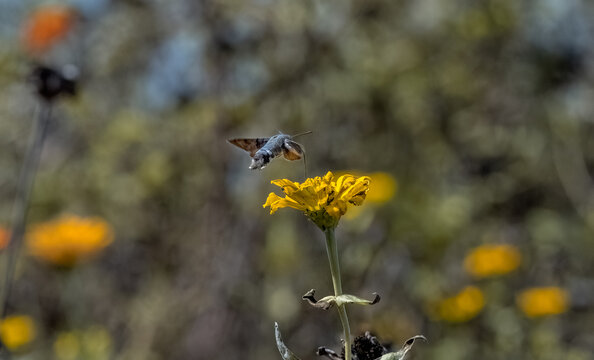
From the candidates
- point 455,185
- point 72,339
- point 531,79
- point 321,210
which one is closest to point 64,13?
point 72,339

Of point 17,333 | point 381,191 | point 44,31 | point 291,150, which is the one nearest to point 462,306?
point 381,191

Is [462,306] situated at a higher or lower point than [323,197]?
lower

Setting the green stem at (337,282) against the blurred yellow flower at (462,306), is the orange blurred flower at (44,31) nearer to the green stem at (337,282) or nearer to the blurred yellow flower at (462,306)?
the blurred yellow flower at (462,306)

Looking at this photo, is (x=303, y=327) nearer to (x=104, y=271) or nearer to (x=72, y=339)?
(x=72, y=339)

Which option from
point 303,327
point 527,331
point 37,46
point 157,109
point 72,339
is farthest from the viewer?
point 157,109

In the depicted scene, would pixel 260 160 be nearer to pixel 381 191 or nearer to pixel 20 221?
pixel 20 221

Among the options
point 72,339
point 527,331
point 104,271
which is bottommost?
point 104,271

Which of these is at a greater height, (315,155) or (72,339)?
(315,155)

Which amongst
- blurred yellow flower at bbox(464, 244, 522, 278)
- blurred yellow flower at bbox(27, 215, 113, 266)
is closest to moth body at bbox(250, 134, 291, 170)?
blurred yellow flower at bbox(27, 215, 113, 266)
